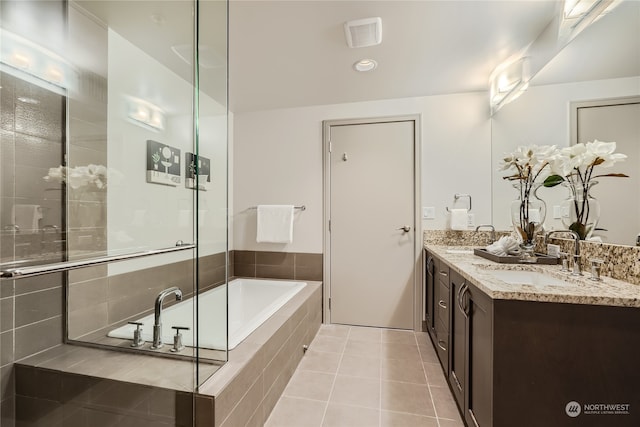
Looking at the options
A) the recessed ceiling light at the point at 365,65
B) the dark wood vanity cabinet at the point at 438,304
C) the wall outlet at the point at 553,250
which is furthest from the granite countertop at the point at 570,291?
the recessed ceiling light at the point at 365,65

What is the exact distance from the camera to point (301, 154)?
296cm

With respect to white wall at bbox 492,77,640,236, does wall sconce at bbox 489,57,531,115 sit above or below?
above

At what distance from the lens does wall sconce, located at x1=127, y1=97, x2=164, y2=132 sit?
145 centimetres

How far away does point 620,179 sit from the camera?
124 cm

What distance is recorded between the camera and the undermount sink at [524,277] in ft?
4.53

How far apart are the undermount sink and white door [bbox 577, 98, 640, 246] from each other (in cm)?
30

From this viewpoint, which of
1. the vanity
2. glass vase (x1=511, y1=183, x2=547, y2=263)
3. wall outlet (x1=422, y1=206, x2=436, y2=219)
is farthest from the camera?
wall outlet (x1=422, y1=206, x2=436, y2=219)

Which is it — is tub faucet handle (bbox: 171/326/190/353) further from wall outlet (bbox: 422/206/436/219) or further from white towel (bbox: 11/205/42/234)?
wall outlet (bbox: 422/206/436/219)

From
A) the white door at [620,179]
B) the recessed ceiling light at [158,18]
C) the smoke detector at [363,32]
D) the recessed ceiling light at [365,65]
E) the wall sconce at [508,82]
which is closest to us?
the white door at [620,179]

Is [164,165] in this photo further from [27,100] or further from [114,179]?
[27,100]

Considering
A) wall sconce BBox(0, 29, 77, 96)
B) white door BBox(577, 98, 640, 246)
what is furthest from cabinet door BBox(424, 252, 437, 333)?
wall sconce BBox(0, 29, 77, 96)

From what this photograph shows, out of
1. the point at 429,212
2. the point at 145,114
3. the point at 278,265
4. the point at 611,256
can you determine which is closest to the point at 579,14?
the point at 611,256

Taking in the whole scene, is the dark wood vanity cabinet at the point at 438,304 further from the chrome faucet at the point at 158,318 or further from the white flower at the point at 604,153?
the chrome faucet at the point at 158,318

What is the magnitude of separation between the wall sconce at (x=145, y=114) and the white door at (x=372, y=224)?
170cm
